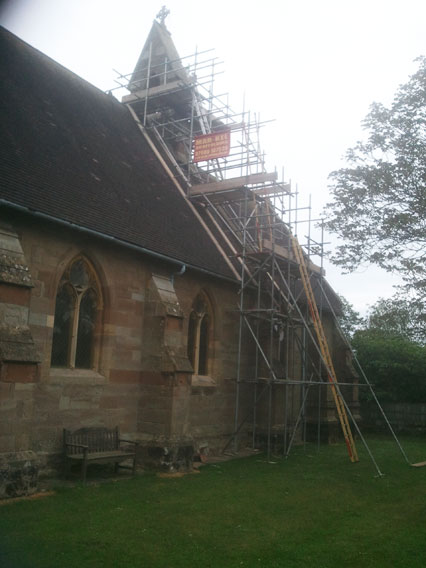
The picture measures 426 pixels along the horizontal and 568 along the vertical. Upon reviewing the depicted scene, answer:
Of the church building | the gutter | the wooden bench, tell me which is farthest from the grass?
the gutter

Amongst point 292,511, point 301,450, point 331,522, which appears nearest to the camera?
point 331,522

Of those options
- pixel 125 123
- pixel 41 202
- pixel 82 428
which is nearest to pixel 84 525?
pixel 82 428

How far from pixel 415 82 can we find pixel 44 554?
1039 cm

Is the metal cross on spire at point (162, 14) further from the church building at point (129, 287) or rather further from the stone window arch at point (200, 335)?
the stone window arch at point (200, 335)

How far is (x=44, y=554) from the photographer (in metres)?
6.27

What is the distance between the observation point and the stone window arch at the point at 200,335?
15.1 m

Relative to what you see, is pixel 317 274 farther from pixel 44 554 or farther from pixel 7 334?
pixel 44 554

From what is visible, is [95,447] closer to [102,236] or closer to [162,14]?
[102,236]

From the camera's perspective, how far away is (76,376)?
11.4 meters

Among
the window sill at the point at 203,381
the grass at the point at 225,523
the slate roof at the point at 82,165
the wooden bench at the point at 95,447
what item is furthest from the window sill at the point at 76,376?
the window sill at the point at 203,381

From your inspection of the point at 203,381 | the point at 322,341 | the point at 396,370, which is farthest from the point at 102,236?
the point at 396,370

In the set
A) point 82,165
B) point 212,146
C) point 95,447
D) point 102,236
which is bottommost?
point 95,447

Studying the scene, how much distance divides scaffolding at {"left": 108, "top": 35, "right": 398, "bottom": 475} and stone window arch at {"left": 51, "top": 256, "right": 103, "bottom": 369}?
4623 millimetres

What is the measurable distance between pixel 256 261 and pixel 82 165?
5.85 meters
